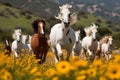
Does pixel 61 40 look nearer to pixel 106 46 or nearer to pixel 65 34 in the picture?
pixel 65 34

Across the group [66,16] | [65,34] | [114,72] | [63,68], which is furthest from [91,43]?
[114,72]

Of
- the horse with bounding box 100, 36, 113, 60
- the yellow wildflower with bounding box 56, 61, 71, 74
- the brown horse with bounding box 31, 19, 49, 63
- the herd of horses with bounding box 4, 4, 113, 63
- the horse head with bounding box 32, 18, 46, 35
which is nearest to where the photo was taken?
the yellow wildflower with bounding box 56, 61, 71, 74

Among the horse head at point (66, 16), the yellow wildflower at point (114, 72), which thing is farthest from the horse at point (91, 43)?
the yellow wildflower at point (114, 72)

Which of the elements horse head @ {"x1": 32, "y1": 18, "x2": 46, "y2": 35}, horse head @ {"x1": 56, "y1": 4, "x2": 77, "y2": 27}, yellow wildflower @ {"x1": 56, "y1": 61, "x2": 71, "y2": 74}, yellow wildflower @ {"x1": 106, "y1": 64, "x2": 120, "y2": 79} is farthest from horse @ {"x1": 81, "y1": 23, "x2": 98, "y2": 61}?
yellow wildflower @ {"x1": 106, "y1": 64, "x2": 120, "y2": 79}

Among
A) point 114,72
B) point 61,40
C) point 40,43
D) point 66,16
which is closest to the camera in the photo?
point 114,72

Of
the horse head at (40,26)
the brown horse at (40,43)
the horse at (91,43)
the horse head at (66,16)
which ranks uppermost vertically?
the horse head at (66,16)

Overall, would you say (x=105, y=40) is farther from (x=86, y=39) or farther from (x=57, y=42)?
(x=57, y=42)

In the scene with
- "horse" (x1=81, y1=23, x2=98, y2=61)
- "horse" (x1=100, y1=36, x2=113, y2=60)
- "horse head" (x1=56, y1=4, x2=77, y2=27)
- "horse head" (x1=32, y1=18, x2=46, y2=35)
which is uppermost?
"horse head" (x1=56, y1=4, x2=77, y2=27)

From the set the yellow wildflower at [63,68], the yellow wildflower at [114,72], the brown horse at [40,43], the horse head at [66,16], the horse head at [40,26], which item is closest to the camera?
the yellow wildflower at [114,72]

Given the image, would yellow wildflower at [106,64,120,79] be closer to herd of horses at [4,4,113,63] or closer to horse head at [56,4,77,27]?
herd of horses at [4,4,113,63]

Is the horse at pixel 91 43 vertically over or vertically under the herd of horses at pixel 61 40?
under

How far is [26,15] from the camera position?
9019 cm

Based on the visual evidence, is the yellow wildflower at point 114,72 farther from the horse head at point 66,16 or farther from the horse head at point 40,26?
the horse head at point 40,26

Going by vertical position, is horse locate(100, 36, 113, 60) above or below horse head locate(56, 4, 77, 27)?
below
